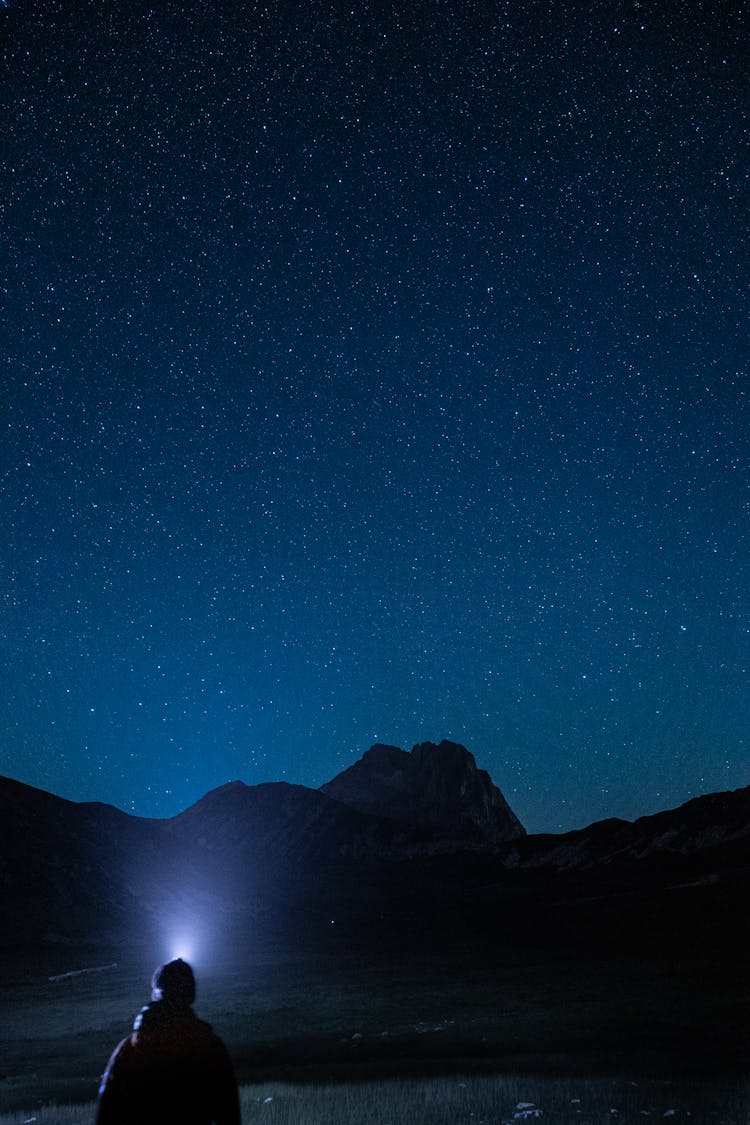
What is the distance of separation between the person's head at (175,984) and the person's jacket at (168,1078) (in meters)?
0.10

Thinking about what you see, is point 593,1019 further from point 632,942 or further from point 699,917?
point 699,917

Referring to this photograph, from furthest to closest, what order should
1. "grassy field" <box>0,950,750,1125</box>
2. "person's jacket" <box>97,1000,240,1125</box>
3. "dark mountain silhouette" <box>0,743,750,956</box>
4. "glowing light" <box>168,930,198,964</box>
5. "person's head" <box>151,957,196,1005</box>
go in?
"dark mountain silhouette" <box>0,743,750,956</box>
"glowing light" <box>168,930,198,964</box>
"grassy field" <box>0,950,750,1125</box>
"person's head" <box>151,957,196,1005</box>
"person's jacket" <box>97,1000,240,1125</box>

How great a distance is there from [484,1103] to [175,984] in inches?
650

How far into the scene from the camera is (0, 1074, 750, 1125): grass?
16203 mm

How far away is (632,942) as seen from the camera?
69375 mm

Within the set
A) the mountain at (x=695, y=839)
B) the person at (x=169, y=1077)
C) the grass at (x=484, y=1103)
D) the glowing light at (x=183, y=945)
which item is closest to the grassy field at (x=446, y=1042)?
the grass at (x=484, y=1103)

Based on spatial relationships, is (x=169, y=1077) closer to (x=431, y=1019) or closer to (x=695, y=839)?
(x=431, y=1019)

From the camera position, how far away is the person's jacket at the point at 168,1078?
495cm

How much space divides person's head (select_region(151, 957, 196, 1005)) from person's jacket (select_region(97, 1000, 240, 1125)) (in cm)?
10

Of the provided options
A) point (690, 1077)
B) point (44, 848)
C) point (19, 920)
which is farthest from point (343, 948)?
point (44, 848)

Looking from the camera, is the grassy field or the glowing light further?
the glowing light

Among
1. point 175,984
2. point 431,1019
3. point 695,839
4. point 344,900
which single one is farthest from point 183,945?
point 695,839

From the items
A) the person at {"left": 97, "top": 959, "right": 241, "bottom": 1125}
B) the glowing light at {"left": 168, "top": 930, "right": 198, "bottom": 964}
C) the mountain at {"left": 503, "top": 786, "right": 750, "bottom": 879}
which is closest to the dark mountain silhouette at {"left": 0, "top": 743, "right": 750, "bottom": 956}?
the mountain at {"left": 503, "top": 786, "right": 750, "bottom": 879}

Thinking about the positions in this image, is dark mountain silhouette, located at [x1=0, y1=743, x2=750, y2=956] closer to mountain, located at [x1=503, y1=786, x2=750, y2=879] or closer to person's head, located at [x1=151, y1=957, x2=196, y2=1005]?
mountain, located at [x1=503, y1=786, x2=750, y2=879]
